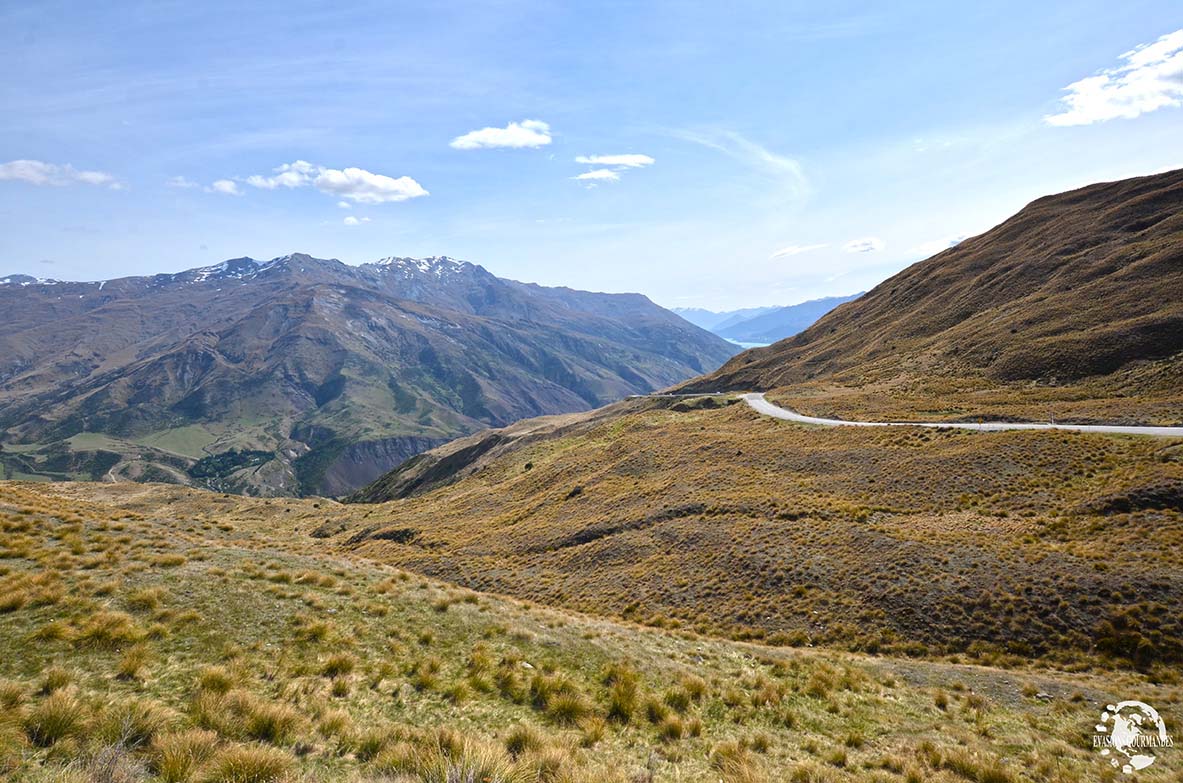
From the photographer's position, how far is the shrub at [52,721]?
22.5 ft

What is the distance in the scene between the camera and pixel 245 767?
645 cm

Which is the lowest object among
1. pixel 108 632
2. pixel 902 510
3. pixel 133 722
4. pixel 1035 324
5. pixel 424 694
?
pixel 902 510

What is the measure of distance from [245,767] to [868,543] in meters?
26.1

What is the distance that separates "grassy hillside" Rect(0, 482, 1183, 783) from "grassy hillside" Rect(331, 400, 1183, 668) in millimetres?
3487

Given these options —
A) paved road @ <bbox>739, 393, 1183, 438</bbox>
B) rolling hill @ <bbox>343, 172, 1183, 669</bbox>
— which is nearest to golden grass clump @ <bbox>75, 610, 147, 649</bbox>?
rolling hill @ <bbox>343, 172, 1183, 669</bbox>

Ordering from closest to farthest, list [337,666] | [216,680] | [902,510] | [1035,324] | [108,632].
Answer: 1. [216,680]
2. [108,632]
3. [337,666]
4. [902,510]
5. [1035,324]

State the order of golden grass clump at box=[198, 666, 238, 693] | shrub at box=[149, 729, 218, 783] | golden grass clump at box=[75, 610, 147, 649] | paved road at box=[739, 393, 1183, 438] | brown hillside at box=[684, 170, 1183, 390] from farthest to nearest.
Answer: brown hillside at box=[684, 170, 1183, 390], paved road at box=[739, 393, 1183, 438], golden grass clump at box=[75, 610, 147, 649], golden grass clump at box=[198, 666, 238, 693], shrub at box=[149, 729, 218, 783]

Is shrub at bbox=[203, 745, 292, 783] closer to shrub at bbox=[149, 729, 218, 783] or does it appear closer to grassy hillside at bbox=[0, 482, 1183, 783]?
grassy hillside at bbox=[0, 482, 1183, 783]

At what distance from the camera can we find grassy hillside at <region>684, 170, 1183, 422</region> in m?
57.1

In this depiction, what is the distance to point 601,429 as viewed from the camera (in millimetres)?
79750

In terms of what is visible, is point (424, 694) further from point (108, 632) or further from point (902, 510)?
point (902, 510)

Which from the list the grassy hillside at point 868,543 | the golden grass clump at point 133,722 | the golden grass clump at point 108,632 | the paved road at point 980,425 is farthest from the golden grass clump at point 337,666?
the paved road at point 980,425

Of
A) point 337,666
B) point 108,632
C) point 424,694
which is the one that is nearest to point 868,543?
point 424,694

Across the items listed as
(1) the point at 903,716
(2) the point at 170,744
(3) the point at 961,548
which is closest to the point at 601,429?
(3) the point at 961,548
